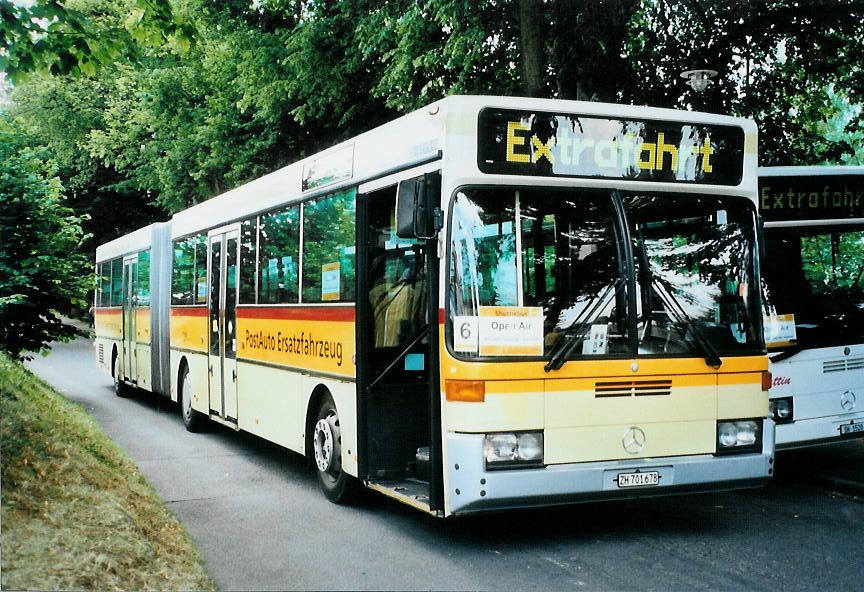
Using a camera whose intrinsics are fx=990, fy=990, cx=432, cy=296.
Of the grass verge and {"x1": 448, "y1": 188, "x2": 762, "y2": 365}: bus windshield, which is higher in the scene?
{"x1": 448, "y1": 188, "x2": 762, "y2": 365}: bus windshield

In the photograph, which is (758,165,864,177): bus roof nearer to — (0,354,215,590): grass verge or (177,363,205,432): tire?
(0,354,215,590): grass verge

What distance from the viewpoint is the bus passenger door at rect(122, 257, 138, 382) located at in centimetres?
1844

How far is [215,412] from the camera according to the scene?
41.9 feet

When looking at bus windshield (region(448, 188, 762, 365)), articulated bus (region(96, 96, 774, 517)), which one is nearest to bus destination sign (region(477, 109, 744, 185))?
articulated bus (region(96, 96, 774, 517))

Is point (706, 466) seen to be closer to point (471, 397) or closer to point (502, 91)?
point (471, 397)

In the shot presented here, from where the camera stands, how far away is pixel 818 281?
407 inches

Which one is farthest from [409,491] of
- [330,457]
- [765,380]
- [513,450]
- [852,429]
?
[852,429]

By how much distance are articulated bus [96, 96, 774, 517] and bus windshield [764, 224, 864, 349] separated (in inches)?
109

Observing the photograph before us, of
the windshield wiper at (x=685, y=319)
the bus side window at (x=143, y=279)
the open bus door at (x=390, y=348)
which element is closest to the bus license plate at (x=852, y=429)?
the windshield wiper at (x=685, y=319)

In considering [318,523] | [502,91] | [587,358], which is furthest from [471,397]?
[502,91]

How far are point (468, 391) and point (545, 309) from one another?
2.56 ft

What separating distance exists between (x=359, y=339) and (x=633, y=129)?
9.14ft

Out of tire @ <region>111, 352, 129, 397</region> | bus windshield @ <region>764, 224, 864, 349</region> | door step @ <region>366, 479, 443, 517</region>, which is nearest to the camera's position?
door step @ <region>366, 479, 443, 517</region>

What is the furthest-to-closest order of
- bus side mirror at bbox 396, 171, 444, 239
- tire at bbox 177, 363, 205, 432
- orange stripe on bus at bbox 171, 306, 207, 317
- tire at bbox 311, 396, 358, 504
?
Answer: 1. tire at bbox 177, 363, 205, 432
2. orange stripe on bus at bbox 171, 306, 207, 317
3. tire at bbox 311, 396, 358, 504
4. bus side mirror at bbox 396, 171, 444, 239
